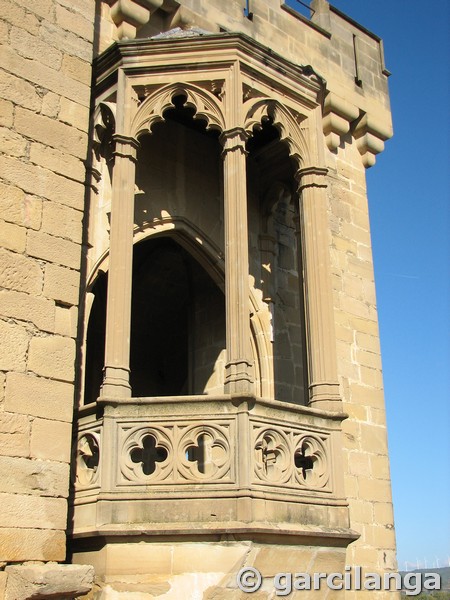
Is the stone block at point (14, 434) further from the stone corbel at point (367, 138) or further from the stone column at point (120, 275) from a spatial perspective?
the stone corbel at point (367, 138)

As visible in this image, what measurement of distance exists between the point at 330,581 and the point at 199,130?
5.32m

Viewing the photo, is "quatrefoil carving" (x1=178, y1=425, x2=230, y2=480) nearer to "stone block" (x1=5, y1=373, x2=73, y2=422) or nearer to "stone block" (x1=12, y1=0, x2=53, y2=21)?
"stone block" (x1=5, y1=373, x2=73, y2=422)

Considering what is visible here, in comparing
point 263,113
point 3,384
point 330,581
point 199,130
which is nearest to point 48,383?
point 3,384

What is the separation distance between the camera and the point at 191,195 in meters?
9.46

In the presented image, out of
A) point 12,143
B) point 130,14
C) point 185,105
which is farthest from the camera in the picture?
point 130,14

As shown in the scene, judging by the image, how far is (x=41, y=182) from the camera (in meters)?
6.42

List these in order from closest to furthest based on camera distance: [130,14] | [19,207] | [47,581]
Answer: [47,581] < [19,207] < [130,14]

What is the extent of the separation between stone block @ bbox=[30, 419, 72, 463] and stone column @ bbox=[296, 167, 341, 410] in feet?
8.12

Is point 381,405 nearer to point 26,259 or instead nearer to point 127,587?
point 127,587

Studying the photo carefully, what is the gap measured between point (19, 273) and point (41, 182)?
79 centimetres

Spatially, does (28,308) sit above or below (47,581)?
above

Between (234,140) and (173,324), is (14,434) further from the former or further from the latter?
(173,324)

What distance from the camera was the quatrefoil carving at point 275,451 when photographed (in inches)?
264

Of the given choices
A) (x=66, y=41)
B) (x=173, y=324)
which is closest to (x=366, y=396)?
(x=173, y=324)
